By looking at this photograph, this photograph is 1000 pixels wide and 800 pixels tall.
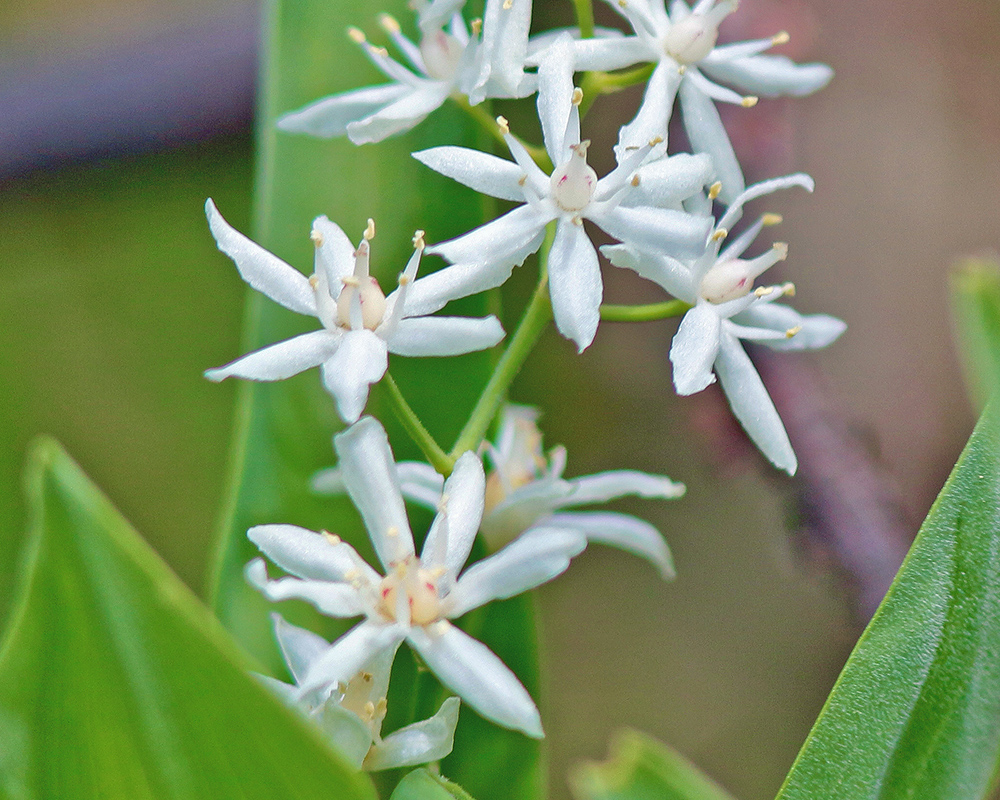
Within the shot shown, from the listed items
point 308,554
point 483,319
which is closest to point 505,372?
point 483,319

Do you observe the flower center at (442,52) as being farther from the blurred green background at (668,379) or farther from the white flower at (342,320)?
the blurred green background at (668,379)

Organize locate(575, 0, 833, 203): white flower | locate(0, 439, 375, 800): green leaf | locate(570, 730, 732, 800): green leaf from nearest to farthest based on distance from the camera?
1. locate(0, 439, 375, 800): green leaf
2. locate(575, 0, 833, 203): white flower
3. locate(570, 730, 732, 800): green leaf

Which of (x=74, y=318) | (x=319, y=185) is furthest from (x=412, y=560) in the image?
(x=74, y=318)

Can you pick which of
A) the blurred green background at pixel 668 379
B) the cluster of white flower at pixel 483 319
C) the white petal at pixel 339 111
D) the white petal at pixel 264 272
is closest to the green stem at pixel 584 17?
the cluster of white flower at pixel 483 319

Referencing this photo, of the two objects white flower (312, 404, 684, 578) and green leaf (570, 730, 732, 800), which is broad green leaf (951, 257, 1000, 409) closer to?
white flower (312, 404, 684, 578)

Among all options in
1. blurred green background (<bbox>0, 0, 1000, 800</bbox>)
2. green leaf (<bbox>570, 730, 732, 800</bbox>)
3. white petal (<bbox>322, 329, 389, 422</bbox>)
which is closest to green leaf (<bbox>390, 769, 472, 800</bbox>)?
white petal (<bbox>322, 329, 389, 422</bbox>)

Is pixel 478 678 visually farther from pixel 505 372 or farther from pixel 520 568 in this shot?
pixel 505 372
